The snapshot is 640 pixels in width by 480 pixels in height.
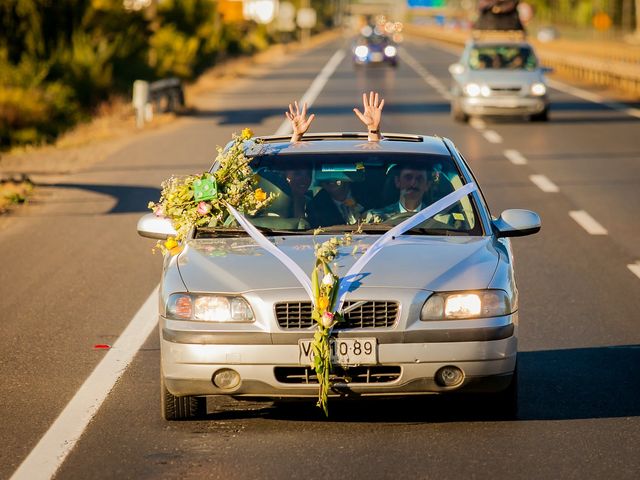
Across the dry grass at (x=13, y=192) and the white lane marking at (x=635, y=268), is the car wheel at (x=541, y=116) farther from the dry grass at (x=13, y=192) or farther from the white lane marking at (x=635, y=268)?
the white lane marking at (x=635, y=268)

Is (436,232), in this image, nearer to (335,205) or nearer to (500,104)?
(335,205)

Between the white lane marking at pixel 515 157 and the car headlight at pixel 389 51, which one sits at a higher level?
the white lane marking at pixel 515 157

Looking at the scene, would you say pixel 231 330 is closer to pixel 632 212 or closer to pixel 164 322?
pixel 164 322

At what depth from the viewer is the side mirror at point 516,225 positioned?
24.5 ft

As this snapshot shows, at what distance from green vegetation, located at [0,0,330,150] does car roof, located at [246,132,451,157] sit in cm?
2033

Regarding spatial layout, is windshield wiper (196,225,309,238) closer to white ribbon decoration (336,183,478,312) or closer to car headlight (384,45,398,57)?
white ribbon decoration (336,183,478,312)

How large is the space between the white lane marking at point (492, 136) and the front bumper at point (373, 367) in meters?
18.7

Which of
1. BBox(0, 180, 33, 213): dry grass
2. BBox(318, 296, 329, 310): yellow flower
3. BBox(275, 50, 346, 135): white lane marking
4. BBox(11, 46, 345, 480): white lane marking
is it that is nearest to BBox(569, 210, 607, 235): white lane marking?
BBox(11, 46, 345, 480): white lane marking

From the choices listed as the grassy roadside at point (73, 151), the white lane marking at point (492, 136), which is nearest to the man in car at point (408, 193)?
the grassy roadside at point (73, 151)

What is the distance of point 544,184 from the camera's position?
18391 mm

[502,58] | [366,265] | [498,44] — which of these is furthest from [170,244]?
[498,44]

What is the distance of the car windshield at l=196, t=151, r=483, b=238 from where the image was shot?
750 centimetres

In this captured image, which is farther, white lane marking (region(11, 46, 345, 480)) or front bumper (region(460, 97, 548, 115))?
front bumper (region(460, 97, 548, 115))

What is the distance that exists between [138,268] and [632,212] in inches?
238
